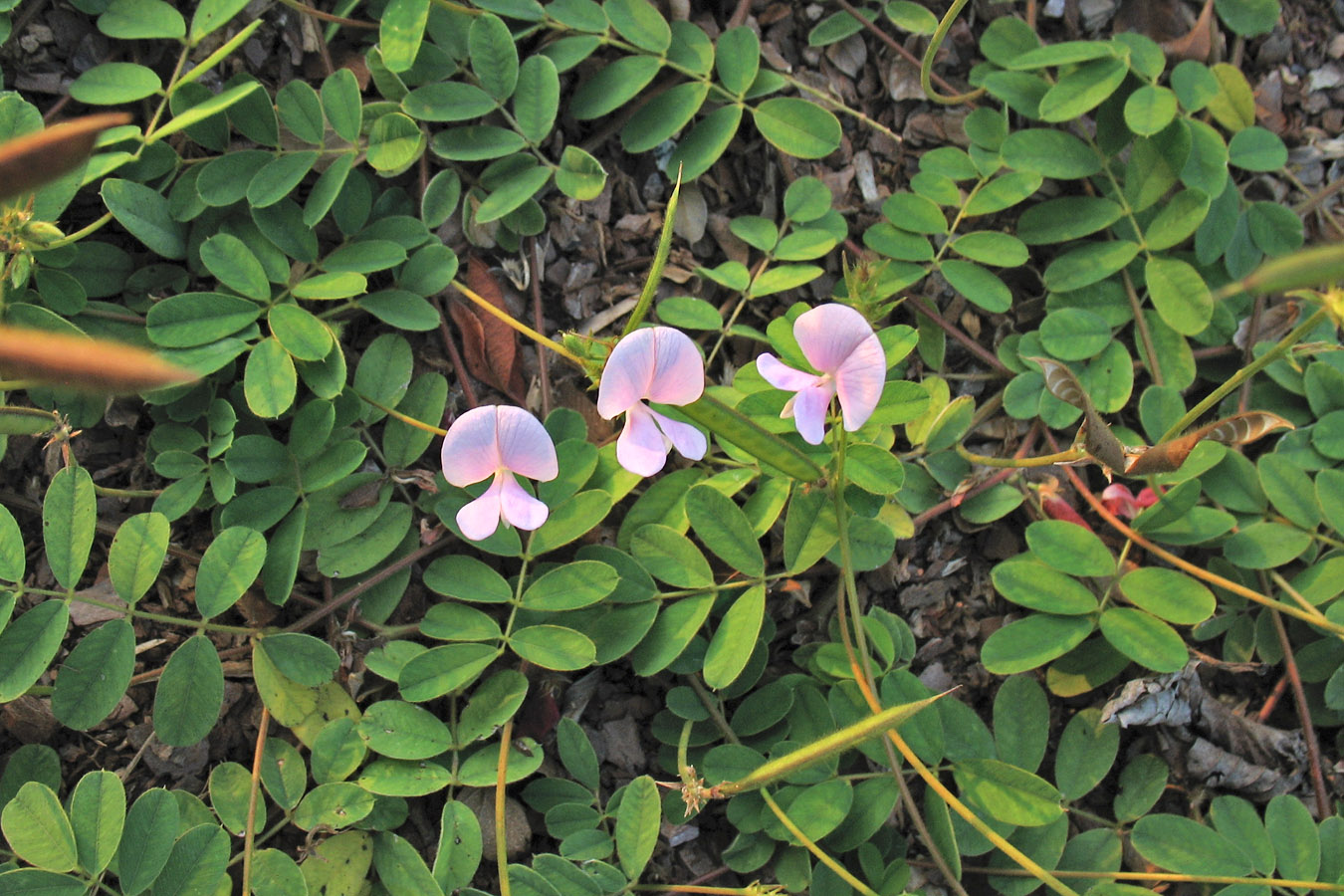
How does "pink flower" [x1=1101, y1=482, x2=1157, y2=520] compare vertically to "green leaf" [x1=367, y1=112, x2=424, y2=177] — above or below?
below

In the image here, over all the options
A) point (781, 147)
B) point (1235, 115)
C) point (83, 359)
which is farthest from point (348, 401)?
point (1235, 115)

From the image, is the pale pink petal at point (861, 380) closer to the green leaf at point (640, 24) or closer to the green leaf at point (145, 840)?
the green leaf at point (640, 24)

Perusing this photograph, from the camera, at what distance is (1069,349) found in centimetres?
223

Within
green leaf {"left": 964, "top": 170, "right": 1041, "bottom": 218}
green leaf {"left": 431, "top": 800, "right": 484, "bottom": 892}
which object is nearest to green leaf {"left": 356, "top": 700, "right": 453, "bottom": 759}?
green leaf {"left": 431, "top": 800, "right": 484, "bottom": 892}

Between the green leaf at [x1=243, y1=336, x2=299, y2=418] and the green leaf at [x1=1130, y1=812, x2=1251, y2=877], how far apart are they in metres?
1.92

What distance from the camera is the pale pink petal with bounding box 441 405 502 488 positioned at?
1.63m

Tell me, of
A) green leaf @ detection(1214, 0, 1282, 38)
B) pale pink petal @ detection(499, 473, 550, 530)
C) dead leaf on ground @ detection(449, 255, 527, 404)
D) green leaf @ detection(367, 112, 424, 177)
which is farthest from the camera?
green leaf @ detection(1214, 0, 1282, 38)

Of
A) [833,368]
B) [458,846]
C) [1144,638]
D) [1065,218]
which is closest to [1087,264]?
[1065,218]

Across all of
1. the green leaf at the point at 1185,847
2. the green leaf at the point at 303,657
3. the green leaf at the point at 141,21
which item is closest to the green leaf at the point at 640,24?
the green leaf at the point at 141,21

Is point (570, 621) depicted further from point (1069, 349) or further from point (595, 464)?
point (1069, 349)

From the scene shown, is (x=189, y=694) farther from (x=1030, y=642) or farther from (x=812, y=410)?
(x=1030, y=642)

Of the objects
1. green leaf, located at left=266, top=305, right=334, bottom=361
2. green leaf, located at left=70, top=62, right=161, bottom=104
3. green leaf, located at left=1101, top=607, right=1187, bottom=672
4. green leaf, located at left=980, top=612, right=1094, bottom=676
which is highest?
green leaf, located at left=70, top=62, right=161, bottom=104

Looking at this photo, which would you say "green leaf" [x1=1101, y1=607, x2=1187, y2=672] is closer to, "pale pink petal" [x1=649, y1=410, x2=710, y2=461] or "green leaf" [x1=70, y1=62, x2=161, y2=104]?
"pale pink petal" [x1=649, y1=410, x2=710, y2=461]

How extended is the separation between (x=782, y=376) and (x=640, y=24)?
106 cm
